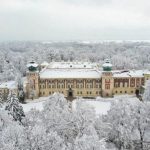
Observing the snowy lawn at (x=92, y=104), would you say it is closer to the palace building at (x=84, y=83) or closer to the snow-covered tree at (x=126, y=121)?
the palace building at (x=84, y=83)

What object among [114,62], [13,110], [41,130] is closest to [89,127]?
[41,130]

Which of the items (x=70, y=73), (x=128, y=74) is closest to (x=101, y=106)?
(x=70, y=73)

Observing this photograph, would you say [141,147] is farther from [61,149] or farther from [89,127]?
[61,149]

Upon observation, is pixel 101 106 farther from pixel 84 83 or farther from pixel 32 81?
pixel 32 81

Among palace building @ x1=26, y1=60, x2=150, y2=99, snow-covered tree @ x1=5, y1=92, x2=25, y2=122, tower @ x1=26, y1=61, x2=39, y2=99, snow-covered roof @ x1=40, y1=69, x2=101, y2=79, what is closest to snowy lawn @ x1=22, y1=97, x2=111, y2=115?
tower @ x1=26, y1=61, x2=39, y2=99

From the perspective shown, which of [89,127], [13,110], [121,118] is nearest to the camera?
[89,127]

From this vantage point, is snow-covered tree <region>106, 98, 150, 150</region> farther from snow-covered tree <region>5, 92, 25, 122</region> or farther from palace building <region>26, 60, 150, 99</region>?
palace building <region>26, 60, 150, 99</region>
